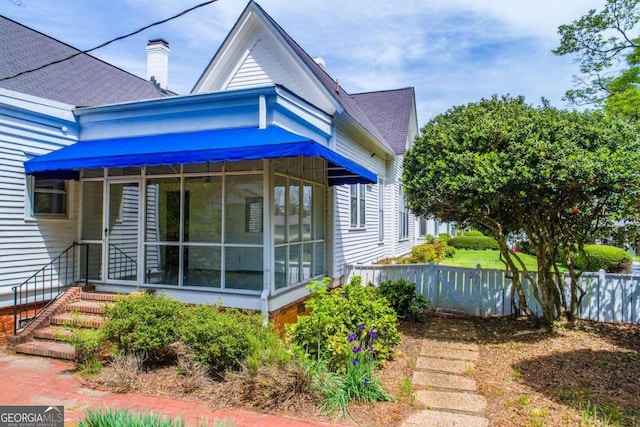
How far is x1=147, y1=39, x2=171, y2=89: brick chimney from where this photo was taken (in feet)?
53.6

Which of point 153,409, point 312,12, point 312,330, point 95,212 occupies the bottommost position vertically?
point 153,409

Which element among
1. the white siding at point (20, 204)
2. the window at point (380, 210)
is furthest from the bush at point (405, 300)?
the white siding at point (20, 204)

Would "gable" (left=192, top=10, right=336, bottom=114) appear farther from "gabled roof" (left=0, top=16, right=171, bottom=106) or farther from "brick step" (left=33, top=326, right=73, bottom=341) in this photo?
"brick step" (left=33, top=326, right=73, bottom=341)

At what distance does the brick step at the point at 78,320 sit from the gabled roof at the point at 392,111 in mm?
13779

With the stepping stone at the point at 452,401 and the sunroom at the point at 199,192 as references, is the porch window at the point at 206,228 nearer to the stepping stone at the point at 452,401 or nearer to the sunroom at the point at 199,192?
the sunroom at the point at 199,192

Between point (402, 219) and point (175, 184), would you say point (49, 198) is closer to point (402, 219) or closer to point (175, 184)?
point (175, 184)

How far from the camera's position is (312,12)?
8.09 metres

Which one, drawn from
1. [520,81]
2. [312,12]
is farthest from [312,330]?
[520,81]

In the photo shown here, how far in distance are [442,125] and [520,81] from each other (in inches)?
455

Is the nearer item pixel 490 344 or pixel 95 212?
pixel 490 344

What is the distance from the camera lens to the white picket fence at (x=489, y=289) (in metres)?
9.24

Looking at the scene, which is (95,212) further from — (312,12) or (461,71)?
(461,71)

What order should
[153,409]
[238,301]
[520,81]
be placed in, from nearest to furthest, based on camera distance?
1. [153,409]
2. [238,301]
3. [520,81]

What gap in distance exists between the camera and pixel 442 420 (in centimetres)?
479
